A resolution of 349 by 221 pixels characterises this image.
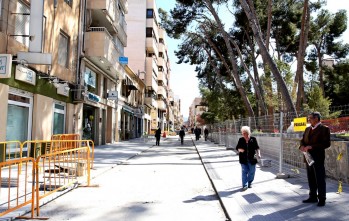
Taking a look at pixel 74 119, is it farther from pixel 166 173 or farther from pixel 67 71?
pixel 166 173

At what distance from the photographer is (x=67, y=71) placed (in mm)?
18469

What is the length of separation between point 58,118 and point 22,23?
5812 mm

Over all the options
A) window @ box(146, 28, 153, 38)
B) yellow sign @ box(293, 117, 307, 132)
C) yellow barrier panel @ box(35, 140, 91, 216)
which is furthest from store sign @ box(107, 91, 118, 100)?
window @ box(146, 28, 153, 38)

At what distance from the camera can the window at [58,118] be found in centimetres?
1738

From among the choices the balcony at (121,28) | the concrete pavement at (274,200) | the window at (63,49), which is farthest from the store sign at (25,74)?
the balcony at (121,28)

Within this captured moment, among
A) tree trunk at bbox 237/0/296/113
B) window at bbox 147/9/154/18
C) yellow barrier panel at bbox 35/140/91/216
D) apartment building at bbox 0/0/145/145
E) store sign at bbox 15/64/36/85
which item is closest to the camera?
yellow barrier panel at bbox 35/140/91/216

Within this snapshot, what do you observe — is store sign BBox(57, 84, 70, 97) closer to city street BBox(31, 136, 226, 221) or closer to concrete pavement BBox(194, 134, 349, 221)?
city street BBox(31, 136, 226, 221)

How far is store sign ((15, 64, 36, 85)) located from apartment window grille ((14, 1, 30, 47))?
106cm

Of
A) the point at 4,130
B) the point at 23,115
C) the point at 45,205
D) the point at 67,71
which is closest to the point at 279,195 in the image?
the point at 45,205

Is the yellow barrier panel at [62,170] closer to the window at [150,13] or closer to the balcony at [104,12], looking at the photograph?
the balcony at [104,12]

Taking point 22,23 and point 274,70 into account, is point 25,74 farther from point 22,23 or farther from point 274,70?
point 274,70

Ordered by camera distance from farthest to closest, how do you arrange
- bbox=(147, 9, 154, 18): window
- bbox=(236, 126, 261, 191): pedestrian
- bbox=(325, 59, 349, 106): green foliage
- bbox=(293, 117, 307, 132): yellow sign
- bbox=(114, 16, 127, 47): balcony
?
bbox=(147, 9, 154, 18): window < bbox=(325, 59, 349, 106): green foliage < bbox=(114, 16, 127, 47): balcony < bbox=(293, 117, 307, 132): yellow sign < bbox=(236, 126, 261, 191): pedestrian

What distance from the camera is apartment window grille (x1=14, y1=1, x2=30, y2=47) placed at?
1301 cm

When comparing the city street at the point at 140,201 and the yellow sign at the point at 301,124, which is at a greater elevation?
the yellow sign at the point at 301,124
